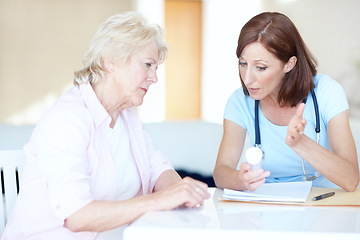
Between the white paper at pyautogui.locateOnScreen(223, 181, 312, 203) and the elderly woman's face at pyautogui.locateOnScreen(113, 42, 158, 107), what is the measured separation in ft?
1.49

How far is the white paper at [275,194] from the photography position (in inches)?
47.3

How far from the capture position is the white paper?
1200 millimetres

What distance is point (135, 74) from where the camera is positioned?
4.68 feet

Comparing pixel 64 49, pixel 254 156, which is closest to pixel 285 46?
pixel 254 156

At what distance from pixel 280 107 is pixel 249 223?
904 millimetres

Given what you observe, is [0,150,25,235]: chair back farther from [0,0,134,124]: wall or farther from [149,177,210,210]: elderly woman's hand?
[0,0,134,124]: wall

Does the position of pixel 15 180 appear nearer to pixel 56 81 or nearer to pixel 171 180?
pixel 171 180

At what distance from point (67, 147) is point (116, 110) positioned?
37 cm

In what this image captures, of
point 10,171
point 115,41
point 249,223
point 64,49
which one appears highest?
point 115,41

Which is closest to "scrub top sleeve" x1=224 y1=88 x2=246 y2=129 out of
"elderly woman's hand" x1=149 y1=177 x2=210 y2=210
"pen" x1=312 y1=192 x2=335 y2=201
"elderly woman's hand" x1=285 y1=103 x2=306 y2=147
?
"elderly woman's hand" x1=285 y1=103 x2=306 y2=147

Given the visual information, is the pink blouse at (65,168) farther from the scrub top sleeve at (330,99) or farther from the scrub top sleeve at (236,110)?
the scrub top sleeve at (330,99)

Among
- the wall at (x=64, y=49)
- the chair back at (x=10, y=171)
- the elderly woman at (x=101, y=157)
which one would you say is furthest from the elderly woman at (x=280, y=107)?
the wall at (x=64, y=49)

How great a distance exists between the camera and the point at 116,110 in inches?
59.4

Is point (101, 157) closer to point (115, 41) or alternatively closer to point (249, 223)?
point (115, 41)
